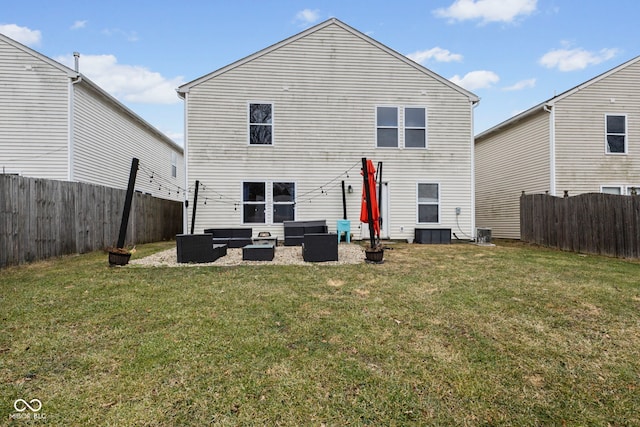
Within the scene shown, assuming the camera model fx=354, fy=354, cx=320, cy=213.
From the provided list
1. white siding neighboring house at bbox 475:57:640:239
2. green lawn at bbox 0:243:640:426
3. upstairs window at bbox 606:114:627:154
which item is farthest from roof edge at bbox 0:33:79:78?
upstairs window at bbox 606:114:627:154

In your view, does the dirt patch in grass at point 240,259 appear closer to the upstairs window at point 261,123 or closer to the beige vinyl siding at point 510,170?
the upstairs window at point 261,123

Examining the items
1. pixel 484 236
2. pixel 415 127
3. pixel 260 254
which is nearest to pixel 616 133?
pixel 484 236

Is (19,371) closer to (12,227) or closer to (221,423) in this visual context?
(221,423)

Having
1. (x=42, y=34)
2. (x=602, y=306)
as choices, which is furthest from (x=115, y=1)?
(x=602, y=306)

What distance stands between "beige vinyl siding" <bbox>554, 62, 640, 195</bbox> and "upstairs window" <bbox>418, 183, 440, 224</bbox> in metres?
4.63

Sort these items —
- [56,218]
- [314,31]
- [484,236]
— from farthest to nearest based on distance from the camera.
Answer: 1. [314,31]
2. [484,236]
3. [56,218]

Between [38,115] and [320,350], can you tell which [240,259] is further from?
[38,115]

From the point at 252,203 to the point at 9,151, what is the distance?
24.0ft

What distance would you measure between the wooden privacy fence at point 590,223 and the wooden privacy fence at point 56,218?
44.5 ft

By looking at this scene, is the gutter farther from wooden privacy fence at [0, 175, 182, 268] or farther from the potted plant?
the potted plant

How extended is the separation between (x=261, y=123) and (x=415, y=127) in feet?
18.2

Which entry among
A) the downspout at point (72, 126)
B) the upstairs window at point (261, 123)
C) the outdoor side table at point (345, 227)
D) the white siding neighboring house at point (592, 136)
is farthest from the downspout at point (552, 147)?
the downspout at point (72, 126)

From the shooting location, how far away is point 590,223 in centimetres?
965

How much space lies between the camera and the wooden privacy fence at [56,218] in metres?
7.16
